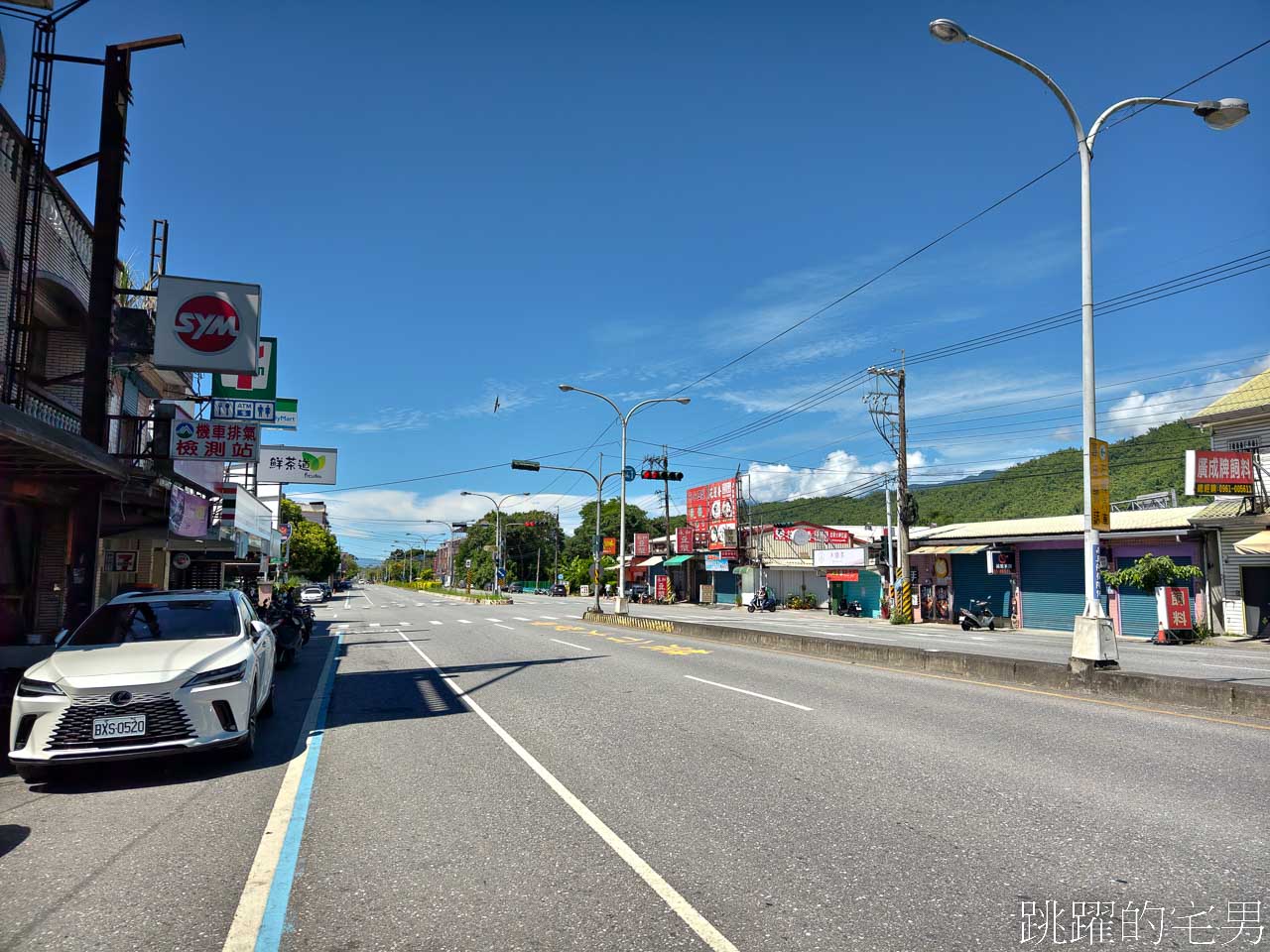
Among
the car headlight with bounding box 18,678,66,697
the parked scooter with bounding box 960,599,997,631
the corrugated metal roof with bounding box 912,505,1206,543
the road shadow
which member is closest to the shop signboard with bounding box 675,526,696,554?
the corrugated metal roof with bounding box 912,505,1206,543

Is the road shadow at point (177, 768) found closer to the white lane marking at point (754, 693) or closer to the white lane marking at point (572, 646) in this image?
the white lane marking at point (754, 693)

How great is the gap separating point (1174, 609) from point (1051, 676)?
774 inches

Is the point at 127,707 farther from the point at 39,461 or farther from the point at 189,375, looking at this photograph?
the point at 189,375

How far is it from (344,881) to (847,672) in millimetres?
12053

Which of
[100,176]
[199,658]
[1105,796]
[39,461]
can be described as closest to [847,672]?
[1105,796]

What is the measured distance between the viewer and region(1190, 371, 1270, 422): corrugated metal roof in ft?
95.2

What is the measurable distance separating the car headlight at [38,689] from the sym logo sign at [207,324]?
8.60 metres

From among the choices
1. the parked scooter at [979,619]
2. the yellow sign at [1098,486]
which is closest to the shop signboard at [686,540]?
the parked scooter at [979,619]

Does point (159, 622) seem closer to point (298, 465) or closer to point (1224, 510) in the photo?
point (298, 465)

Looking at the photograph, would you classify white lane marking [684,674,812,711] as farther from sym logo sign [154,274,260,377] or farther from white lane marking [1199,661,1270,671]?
white lane marking [1199,661,1270,671]

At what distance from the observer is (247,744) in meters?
7.68

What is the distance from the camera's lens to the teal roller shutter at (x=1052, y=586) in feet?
111

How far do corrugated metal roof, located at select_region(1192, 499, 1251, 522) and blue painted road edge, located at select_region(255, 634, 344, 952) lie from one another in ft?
102

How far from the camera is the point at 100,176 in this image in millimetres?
12633
